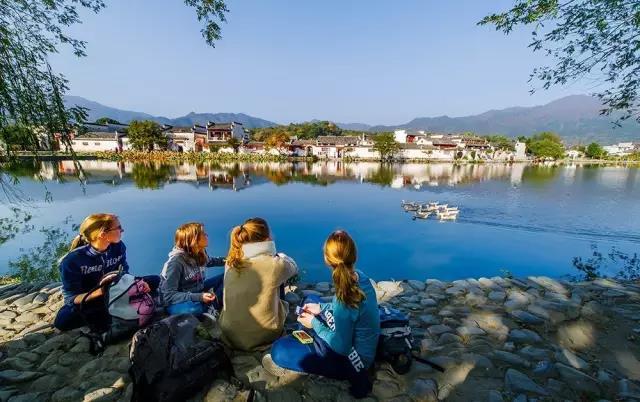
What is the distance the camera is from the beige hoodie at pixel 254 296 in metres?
2.32

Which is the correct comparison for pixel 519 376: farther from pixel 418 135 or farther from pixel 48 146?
pixel 418 135

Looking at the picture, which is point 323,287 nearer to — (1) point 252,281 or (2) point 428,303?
(2) point 428,303

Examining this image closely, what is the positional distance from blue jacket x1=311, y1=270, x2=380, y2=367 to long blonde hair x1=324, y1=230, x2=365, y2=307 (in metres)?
0.07

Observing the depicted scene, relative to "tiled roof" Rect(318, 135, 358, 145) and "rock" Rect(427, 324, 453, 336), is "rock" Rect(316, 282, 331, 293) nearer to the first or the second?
"rock" Rect(427, 324, 453, 336)

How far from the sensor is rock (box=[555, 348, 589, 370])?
2.52 meters

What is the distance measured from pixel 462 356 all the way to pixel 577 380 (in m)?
0.79

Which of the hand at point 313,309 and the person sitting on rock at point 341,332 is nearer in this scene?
the person sitting on rock at point 341,332

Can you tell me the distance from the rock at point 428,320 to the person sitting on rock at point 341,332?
1.30 m

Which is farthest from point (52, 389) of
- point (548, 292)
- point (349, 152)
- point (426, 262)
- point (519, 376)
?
point (349, 152)

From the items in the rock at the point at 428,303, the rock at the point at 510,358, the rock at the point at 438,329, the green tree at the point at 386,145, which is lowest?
the rock at the point at 428,303

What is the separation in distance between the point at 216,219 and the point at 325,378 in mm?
11785

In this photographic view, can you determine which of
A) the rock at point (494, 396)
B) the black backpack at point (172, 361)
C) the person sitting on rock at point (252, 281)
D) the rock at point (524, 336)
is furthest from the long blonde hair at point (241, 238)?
the rock at point (524, 336)

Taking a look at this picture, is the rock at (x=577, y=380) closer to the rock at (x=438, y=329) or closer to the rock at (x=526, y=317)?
the rock at (x=526, y=317)

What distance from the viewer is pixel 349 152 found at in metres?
57.0
